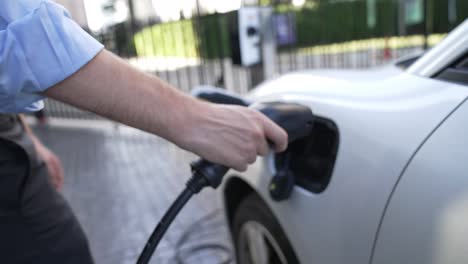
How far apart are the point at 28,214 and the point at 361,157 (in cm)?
101

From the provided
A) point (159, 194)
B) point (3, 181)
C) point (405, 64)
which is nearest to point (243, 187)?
point (405, 64)

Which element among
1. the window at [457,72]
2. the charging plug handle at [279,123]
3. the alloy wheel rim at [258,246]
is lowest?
the alloy wheel rim at [258,246]

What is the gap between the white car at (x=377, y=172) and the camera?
3.80 feet

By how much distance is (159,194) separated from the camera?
14.7 feet

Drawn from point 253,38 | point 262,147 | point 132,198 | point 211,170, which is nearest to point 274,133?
point 262,147

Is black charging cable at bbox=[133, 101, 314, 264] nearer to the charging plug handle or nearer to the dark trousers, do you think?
the charging plug handle

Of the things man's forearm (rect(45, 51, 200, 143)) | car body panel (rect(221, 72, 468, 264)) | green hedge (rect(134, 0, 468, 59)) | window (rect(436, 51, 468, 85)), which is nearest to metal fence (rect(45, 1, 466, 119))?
green hedge (rect(134, 0, 468, 59))

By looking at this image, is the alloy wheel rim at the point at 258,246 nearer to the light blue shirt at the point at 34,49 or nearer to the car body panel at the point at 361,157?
the car body panel at the point at 361,157

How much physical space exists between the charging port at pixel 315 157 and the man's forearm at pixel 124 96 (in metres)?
0.67

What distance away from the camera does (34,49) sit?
98 centimetres

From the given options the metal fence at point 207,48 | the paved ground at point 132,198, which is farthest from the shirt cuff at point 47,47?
the metal fence at point 207,48

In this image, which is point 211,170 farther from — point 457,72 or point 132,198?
point 132,198

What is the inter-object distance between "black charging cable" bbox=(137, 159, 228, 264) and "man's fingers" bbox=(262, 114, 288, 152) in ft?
0.52

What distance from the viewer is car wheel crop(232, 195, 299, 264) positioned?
6.14 ft
